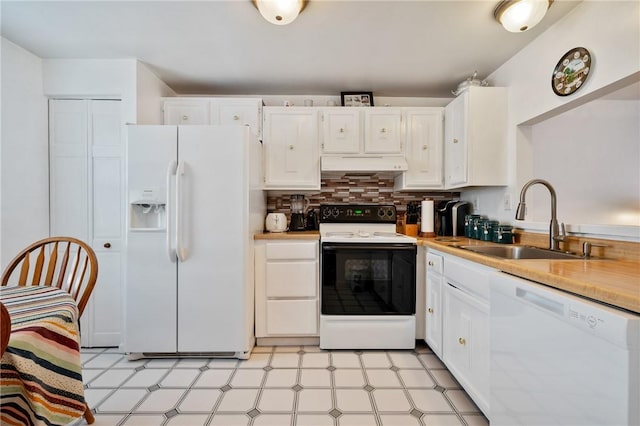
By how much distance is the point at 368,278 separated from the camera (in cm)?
229

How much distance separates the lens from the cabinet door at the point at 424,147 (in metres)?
2.68

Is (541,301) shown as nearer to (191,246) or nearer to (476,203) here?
(476,203)

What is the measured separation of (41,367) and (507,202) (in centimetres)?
274

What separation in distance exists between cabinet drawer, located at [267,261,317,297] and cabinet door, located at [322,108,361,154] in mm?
1080

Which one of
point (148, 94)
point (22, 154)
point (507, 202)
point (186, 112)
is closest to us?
point (22, 154)

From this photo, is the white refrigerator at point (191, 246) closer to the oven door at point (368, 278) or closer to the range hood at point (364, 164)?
the oven door at point (368, 278)

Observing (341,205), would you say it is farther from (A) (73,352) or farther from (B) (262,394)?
(A) (73,352)

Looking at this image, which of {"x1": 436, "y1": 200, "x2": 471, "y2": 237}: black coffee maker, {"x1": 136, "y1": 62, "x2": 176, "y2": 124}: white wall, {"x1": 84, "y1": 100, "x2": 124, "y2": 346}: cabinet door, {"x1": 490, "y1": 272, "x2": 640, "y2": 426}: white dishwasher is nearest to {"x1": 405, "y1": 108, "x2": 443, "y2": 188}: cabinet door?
{"x1": 436, "y1": 200, "x2": 471, "y2": 237}: black coffee maker

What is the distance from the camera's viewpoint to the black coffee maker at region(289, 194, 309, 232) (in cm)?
273

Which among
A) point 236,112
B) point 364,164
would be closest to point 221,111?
point 236,112

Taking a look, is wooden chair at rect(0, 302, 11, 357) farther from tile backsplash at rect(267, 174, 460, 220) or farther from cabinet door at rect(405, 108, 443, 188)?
cabinet door at rect(405, 108, 443, 188)

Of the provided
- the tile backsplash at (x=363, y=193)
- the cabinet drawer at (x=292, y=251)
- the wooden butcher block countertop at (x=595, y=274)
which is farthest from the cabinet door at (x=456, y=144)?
the cabinet drawer at (x=292, y=251)

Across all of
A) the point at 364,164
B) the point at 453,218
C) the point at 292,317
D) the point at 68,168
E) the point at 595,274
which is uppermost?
the point at 364,164

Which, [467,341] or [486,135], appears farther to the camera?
[486,135]
